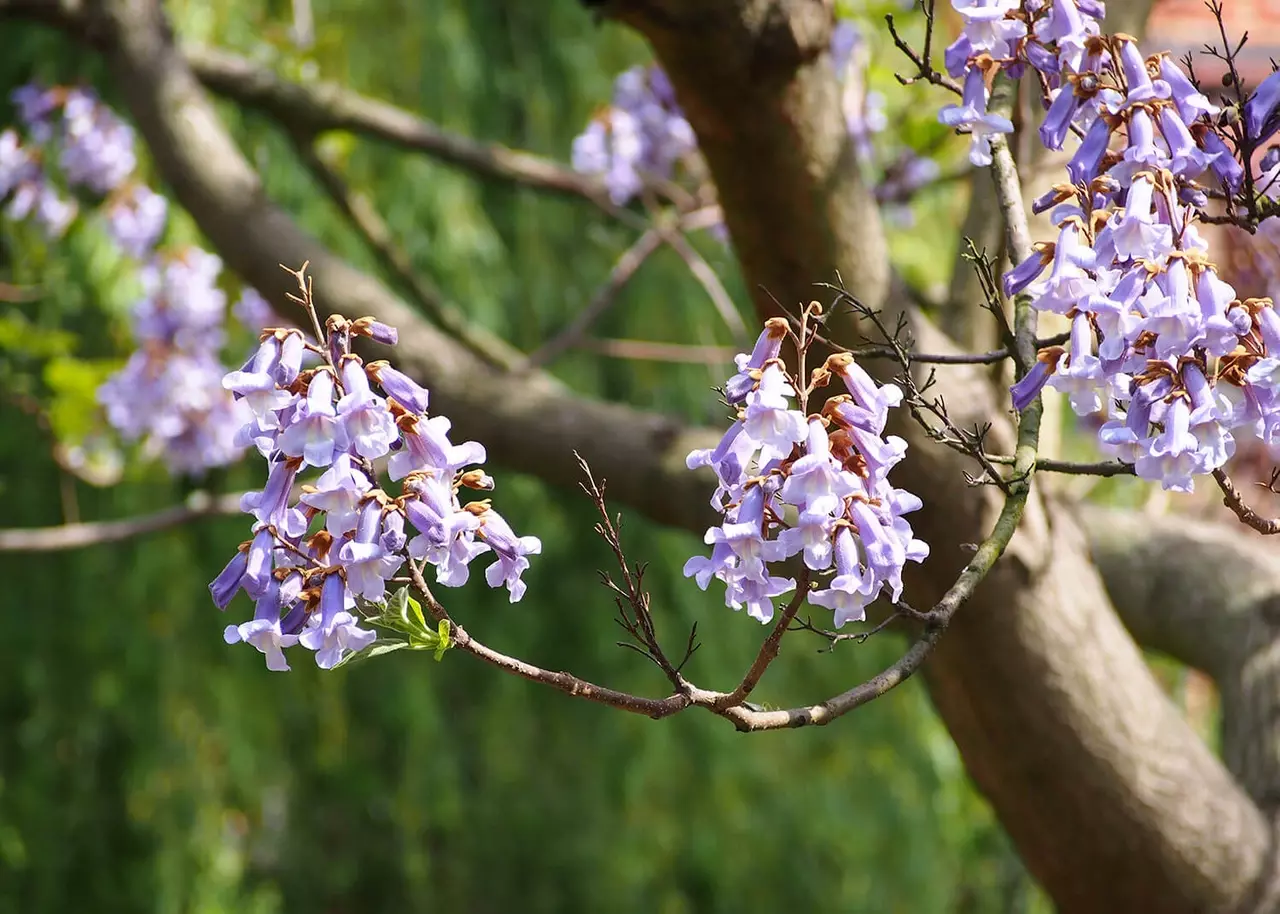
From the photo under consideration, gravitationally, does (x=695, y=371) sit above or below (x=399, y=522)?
below

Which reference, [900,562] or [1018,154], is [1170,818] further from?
[900,562]

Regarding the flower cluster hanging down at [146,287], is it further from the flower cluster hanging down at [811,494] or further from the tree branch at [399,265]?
the flower cluster hanging down at [811,494]

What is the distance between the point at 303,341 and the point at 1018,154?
103 cm

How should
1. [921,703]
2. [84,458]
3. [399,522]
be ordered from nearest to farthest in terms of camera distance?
[399,522]
[84,458]
[921,703]

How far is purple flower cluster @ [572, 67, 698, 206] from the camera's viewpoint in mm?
2893

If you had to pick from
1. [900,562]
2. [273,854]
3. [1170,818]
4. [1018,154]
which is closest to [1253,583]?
[1170,818]

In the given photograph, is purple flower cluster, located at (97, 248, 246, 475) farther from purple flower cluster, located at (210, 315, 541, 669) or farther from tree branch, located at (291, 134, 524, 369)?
purple flower cluster, located at (210, 315, 541, 669)

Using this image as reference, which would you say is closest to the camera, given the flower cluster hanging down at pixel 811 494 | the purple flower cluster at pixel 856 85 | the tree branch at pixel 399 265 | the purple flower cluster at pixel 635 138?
the flower cluster hanging down at pixel 811 494

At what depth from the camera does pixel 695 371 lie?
3428 mm

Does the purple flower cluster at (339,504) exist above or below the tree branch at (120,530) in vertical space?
above

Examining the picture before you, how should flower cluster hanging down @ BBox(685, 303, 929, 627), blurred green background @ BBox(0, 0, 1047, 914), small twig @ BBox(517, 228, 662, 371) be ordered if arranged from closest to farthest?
1. flower cluster hanging down @ BBox(685, 303, 929, 627)
2. small twig @ BBox(517, 228, 662, 371)
3. blurred green background @ BBox(0, 0, 1047, 914)

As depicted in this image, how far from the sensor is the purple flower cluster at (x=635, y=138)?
9.49ft

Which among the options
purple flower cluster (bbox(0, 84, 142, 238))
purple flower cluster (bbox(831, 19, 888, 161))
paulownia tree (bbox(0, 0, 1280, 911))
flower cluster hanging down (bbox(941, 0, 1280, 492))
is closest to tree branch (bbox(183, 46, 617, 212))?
paulownia tree (bbox(0, 0, 1280, 911))

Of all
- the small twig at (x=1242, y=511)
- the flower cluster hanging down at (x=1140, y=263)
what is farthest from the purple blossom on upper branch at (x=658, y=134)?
the small twig at (x=1242, y=511)
